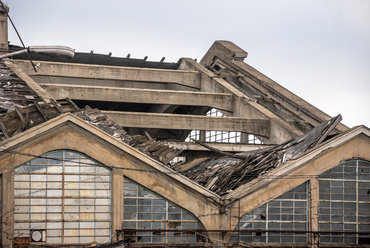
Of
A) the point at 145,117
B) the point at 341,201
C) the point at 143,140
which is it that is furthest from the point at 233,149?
the point at 341,201

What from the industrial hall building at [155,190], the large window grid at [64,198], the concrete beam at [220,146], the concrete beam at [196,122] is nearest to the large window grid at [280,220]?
the industrial hall building at [155,190]

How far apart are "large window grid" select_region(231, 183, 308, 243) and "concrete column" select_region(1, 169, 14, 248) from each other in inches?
325

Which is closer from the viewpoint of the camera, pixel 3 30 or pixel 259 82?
pixel 3 30

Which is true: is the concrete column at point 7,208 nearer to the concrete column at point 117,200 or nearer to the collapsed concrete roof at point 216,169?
the collapsed concrete roof at point 216,169

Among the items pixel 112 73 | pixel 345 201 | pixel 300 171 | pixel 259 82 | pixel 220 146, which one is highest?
pixel 112 73

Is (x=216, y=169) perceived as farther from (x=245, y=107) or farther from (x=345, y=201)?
(x=245, y=107)

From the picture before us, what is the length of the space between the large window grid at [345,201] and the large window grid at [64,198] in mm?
8476

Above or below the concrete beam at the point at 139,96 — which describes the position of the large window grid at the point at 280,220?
below

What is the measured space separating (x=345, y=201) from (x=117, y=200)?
9015 millimetres

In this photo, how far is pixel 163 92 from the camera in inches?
2012

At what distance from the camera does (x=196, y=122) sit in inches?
Answer: 1917

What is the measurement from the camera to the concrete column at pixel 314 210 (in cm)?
2914

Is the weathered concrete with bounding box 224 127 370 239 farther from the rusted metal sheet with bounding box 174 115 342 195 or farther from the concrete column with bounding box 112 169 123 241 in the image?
the concrete column with bounding box 112 169 123 241

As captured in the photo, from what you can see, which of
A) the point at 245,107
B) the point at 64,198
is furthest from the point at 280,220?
the point at 245,107
